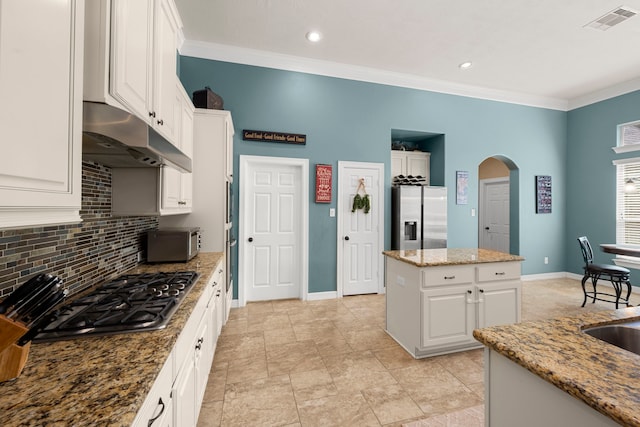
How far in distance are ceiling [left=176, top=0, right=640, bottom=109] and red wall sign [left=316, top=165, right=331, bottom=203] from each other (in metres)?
1.44

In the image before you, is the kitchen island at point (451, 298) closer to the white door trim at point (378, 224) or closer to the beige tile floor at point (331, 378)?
the beige tile floor at point (331, 378)

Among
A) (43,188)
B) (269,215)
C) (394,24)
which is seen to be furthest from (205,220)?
(394,24)

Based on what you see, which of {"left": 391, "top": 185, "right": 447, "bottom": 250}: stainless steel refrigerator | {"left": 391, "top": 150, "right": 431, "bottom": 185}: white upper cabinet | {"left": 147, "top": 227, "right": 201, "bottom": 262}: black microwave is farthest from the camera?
{"left": 391, "top": 150, "right": 431, "bottom": 185}: white upper cabinet

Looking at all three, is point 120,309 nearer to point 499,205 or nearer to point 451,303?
point 451,303

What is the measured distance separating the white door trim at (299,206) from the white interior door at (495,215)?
4.56m

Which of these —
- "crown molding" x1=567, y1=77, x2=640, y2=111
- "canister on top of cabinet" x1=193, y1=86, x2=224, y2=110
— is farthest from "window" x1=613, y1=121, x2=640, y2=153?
"canister on top of cabinet" x1=193, y1=86, x2=224, y2=110

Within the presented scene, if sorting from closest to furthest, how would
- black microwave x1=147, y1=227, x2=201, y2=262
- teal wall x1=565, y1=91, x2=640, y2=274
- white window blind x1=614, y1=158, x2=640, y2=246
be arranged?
1. black microwave x1=147, y1=227, x2=201, y2=262
2. white window blind x1=614, y1=158, x2=640, y2=246
3. teal wall x1=565, y1=91, x2=640, y2=274

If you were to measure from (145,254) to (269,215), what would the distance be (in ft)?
5.60

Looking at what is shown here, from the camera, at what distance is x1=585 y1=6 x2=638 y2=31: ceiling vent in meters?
2.88

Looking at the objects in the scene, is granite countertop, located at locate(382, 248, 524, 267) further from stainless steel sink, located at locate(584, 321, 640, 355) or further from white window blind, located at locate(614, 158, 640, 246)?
white window blind, located at locate(614, 158, 640, 246)

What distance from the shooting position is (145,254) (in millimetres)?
2398

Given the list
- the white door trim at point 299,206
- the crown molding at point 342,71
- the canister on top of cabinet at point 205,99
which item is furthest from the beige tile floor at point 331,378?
the crown molding at point 342,71

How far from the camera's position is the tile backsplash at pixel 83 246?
1103 millimetres

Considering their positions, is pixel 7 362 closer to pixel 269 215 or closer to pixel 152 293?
pixel 152 293
